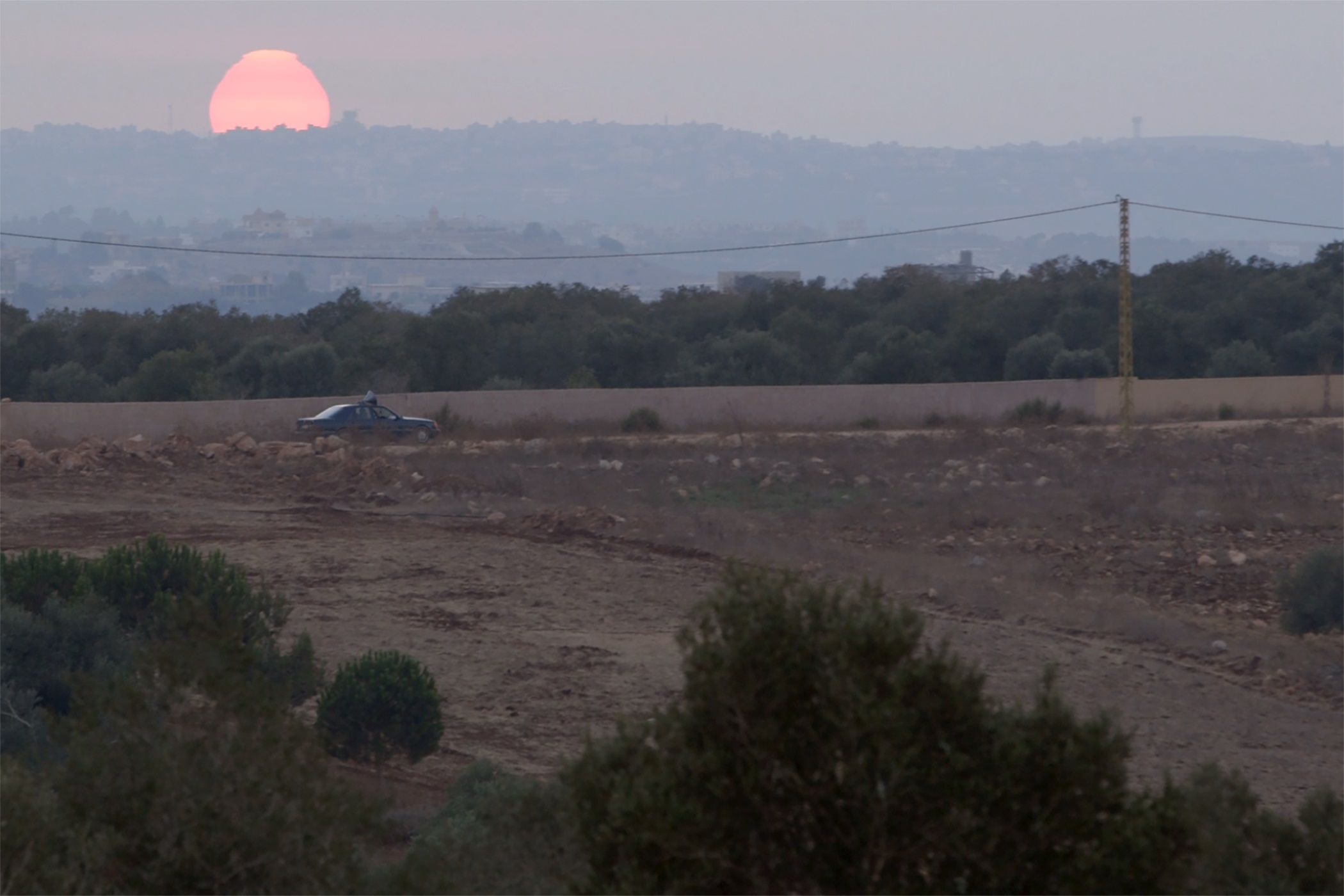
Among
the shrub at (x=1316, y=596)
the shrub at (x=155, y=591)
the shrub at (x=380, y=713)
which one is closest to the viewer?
the shrub at (x=380, y=713)

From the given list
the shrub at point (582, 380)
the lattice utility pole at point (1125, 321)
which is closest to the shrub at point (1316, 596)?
the lattice utility pole at point (1125, 321)

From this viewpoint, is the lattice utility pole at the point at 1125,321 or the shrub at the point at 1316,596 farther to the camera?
the lattice utility pole at the point at 1125,321

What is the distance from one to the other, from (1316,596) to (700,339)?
42.7m

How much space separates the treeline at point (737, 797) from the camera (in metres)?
3.44

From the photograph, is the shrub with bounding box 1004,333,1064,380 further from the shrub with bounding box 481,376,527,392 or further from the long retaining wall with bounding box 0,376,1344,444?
the shrub with bounding box 481,376,527,392

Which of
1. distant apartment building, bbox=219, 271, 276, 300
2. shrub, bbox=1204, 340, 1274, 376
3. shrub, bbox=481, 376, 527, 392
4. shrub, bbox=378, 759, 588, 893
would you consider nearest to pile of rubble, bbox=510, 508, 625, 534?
shrub, bbox=378, 759, 588, 893

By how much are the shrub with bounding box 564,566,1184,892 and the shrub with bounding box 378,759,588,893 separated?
2.06ft

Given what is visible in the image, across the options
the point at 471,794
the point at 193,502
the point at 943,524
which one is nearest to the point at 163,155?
the point at 193,502

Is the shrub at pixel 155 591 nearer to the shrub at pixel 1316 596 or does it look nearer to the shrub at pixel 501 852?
the shrub at pixel 501 852

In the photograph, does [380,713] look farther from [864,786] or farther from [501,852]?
[864,786]

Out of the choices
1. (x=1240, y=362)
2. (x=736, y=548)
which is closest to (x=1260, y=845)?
(x=736, y=548)

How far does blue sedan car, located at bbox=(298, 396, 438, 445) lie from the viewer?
108 ft

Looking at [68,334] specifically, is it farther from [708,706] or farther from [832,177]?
[832,177]

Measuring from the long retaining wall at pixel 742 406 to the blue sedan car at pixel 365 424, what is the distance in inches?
76.7
